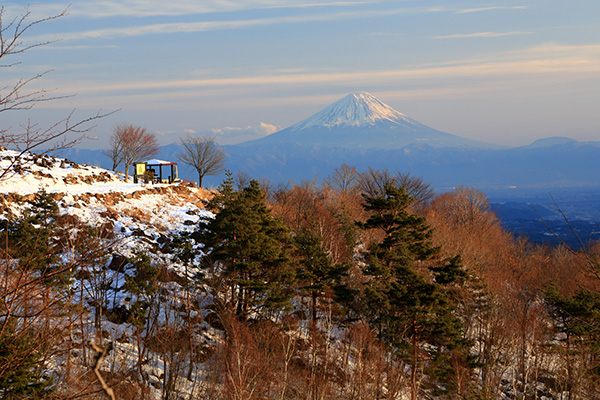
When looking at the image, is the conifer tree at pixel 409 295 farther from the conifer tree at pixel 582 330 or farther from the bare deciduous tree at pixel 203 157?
the bare deciduous tree at pixel 203 157

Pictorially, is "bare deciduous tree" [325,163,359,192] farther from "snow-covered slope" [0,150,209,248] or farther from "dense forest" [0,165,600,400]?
"dense forest" [0,165,600,400]

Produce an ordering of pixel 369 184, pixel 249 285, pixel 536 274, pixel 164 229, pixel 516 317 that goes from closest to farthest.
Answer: pixel 249 285 → pixel 516 317 → pixel 164 229 → pixel 536 274 → pixel 369 184

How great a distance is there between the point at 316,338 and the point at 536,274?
38.0 meters

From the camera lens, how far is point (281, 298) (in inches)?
1248

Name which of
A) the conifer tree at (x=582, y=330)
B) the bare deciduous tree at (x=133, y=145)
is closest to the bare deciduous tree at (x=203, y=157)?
the bare deciduous tree at (x=133, y=145)

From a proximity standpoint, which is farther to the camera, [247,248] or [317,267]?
[317,267]

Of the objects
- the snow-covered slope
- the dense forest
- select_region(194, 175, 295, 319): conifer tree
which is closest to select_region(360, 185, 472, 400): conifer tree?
the dense forest

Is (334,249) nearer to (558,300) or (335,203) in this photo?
(335,203)

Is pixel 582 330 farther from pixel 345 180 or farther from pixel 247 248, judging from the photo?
pixel 345 180


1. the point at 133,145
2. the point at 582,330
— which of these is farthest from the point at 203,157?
the point at 582,330

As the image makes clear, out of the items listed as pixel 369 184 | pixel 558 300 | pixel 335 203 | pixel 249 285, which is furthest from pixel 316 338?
pixel 369 184

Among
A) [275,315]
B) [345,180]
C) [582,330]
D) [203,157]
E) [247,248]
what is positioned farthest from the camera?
[345,180]

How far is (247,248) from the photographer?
99.8 ft

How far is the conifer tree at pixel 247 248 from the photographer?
99.6ft
